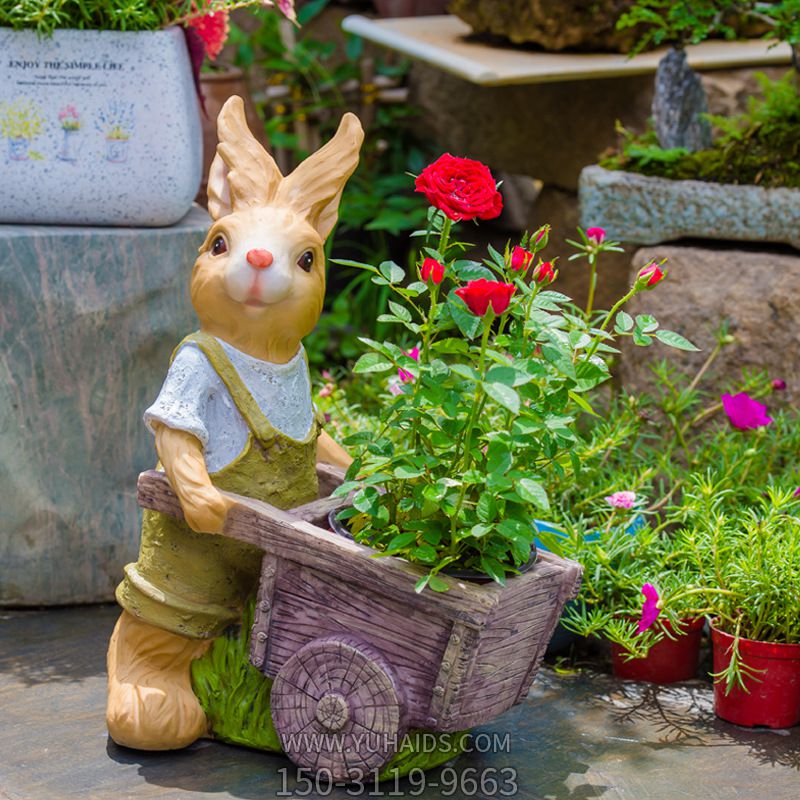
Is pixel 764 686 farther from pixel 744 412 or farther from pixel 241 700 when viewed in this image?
pixel 241 700

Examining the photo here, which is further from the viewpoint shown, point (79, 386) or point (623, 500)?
point (79, 386)

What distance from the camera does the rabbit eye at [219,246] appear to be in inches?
107

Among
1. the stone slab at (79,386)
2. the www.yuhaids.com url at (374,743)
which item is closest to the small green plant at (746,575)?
the www.yuhaids.com url at (374,743)

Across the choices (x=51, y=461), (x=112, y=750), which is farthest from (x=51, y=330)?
(x=112, y=750)

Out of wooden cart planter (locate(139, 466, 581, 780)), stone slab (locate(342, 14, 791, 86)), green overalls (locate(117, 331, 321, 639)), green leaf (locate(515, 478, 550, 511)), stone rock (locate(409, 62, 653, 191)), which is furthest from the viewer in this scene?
stone rock (locate(409, 62, 653, 191))

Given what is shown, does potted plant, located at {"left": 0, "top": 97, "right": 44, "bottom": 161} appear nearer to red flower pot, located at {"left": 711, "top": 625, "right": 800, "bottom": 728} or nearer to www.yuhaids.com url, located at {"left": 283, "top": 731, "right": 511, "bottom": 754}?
www.yuhaids.com url, located at {"left": 283, "top": 731, "right": 511, "bottom": 754}

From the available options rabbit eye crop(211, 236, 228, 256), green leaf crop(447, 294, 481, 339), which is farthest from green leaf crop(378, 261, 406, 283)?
rabbit eye crop(211, 236, 228, 256)

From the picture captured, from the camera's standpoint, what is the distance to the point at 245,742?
111 inches

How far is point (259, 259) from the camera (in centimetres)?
263

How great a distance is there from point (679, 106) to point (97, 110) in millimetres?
1783

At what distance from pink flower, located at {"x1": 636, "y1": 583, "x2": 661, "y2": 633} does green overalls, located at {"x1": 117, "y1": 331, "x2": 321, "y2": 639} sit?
2.62 ft

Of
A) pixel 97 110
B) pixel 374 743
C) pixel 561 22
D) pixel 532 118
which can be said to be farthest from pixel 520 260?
pixel 532 118

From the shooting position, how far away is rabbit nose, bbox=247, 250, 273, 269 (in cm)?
263

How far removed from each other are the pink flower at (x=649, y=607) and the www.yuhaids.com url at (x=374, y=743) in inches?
16.7
